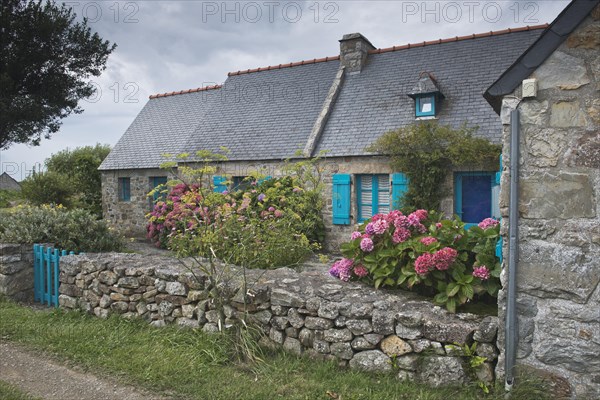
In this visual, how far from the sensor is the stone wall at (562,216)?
3.12 meters

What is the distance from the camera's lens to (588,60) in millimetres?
3137

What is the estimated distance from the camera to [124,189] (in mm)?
16984

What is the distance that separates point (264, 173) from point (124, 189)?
7.46 meters

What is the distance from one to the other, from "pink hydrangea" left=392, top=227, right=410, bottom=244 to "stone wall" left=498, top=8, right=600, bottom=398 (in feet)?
3.65

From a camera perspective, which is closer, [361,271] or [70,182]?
[361,271]

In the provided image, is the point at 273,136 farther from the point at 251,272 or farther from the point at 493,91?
the point at 493,91

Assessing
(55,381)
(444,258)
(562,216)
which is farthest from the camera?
(55,381)

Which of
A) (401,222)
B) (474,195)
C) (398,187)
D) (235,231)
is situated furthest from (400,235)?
(474,195)

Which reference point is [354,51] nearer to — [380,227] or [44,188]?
[380,227]

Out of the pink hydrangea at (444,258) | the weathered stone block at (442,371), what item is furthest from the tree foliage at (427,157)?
the weathered stone block at (442,371)

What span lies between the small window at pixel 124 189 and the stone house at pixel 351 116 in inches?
8.3

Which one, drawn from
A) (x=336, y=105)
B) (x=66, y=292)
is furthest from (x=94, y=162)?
(x=66, y=292)

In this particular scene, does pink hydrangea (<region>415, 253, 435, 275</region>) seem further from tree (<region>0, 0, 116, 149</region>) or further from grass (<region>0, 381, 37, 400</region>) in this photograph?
tree (<region>0, 0, 116, 149</region>)

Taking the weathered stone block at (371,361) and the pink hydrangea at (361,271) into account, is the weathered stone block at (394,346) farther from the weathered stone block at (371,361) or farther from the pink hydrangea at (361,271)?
the pink hydrangea at (361,271)
